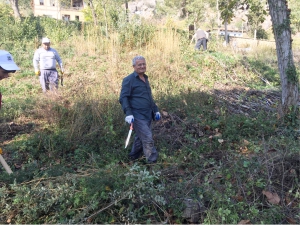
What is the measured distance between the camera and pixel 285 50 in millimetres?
5723

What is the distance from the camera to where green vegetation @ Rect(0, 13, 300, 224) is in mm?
2984

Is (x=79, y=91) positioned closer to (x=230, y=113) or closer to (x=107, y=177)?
(x=230, y=113)

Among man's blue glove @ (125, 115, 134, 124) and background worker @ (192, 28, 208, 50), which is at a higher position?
background worker @ (192, 28, 208, 50)

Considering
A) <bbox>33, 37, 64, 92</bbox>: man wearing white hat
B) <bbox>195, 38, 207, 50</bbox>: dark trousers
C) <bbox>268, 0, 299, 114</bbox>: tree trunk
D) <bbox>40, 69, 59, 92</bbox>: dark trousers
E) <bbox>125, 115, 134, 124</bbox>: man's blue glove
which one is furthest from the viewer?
<bbox>195, 38, 207, 50</bbox>: dark trousers

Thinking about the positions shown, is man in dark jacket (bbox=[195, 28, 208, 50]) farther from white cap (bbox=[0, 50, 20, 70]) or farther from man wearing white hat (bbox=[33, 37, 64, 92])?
white cap (bbox=[0, 50, 20, 70])

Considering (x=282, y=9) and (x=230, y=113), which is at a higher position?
(x=282, y=9)

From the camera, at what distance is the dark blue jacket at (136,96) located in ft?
13.7

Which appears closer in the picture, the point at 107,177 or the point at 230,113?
the point at 107,177

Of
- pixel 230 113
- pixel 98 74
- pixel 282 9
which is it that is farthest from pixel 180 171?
pixel 98 74

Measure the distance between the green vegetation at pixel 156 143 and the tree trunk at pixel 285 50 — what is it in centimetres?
50

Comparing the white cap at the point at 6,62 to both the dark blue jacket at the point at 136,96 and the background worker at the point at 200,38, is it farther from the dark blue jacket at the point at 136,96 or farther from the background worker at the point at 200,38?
the background worker at the point at 200,38

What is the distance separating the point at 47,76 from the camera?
23.6 feet

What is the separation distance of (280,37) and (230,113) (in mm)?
1852

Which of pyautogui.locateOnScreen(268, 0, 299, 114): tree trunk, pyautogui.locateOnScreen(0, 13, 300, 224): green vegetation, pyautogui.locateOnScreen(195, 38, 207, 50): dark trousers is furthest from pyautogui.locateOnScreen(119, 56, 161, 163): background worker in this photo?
pyautogui.locateOnScreen(195, 38, 207, 50): dark trousers
